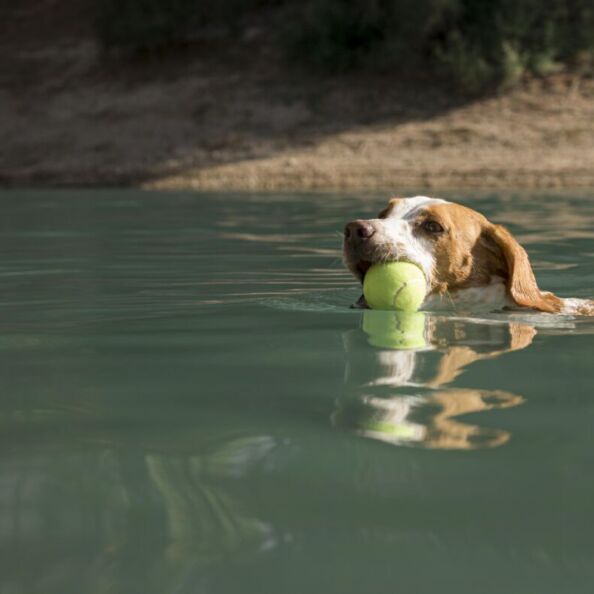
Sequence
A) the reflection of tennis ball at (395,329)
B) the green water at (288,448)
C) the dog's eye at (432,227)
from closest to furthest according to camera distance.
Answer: the green water at (288,448) < the reflection of tennis ball at (395,329) < the dog's eye at (432,227)

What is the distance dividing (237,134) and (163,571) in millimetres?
20577

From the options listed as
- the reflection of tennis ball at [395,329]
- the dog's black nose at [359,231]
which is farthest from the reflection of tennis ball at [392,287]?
the dog's black nose at [359,231]

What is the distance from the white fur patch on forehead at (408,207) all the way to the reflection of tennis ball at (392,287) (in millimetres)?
456

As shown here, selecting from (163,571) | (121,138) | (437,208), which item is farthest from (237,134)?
(163,571)

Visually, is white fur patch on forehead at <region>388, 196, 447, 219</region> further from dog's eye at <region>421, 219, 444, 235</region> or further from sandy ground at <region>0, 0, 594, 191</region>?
sandy ground at <region>0, 0, 594, 191</region>

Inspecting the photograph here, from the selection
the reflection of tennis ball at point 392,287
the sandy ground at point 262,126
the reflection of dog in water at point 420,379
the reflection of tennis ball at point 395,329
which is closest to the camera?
the reflection of dog in water at point 420,379

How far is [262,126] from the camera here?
22.9m

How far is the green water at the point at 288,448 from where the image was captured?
7.36ft

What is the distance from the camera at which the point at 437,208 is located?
591cm

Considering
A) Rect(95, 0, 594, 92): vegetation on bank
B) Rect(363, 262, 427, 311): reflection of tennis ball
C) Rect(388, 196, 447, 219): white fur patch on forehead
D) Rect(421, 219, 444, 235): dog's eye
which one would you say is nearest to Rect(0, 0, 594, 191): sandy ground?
Rect(95, 0, 594, 92): vegetation on bank

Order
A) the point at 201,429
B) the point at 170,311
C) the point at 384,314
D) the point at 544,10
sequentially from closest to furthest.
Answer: the point at 201,429 < the point at 384,314 < the point at 170,311 < the point at 544,10

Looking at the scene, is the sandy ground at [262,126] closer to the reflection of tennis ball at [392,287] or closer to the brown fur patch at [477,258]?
the brown fur patch at [477,258]

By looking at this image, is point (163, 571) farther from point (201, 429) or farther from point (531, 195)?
point (531, 195)

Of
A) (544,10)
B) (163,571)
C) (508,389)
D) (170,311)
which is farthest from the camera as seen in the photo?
(544,10)
